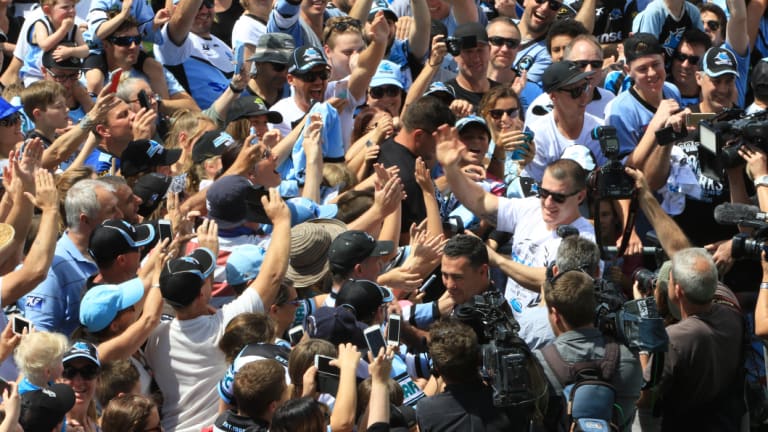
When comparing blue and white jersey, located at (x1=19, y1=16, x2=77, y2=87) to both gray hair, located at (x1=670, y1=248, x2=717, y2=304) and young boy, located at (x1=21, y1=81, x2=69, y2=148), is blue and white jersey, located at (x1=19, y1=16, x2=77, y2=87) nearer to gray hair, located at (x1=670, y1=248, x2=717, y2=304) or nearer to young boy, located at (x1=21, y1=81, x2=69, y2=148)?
young boy, located at (x1=21, y1=81, x2=69, y2=148)

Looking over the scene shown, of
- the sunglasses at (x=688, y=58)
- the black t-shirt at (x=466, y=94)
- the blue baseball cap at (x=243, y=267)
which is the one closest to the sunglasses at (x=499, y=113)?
the black t-shirt at (x=466, y=94)

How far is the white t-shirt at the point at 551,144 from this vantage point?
842cm

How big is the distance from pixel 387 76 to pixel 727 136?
2.84 meters

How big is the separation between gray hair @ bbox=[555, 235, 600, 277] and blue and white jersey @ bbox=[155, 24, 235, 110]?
4845 millimetres

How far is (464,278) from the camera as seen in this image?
6914 millimetres

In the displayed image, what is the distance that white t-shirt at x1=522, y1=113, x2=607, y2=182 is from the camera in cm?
842

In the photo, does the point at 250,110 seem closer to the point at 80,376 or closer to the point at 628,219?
the point at 628,219

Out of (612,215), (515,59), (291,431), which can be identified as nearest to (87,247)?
(291,431)

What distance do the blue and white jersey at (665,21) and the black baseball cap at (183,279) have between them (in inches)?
231

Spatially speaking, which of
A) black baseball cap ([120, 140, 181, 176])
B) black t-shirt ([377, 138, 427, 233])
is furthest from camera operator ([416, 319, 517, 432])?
black baseball cap ([120, 140, 181, 176])

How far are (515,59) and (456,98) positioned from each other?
1.33 meters

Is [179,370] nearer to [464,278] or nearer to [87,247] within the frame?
[87,247]

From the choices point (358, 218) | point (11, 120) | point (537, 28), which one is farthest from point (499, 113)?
point (11, 120)

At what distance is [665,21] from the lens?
35.6ft
